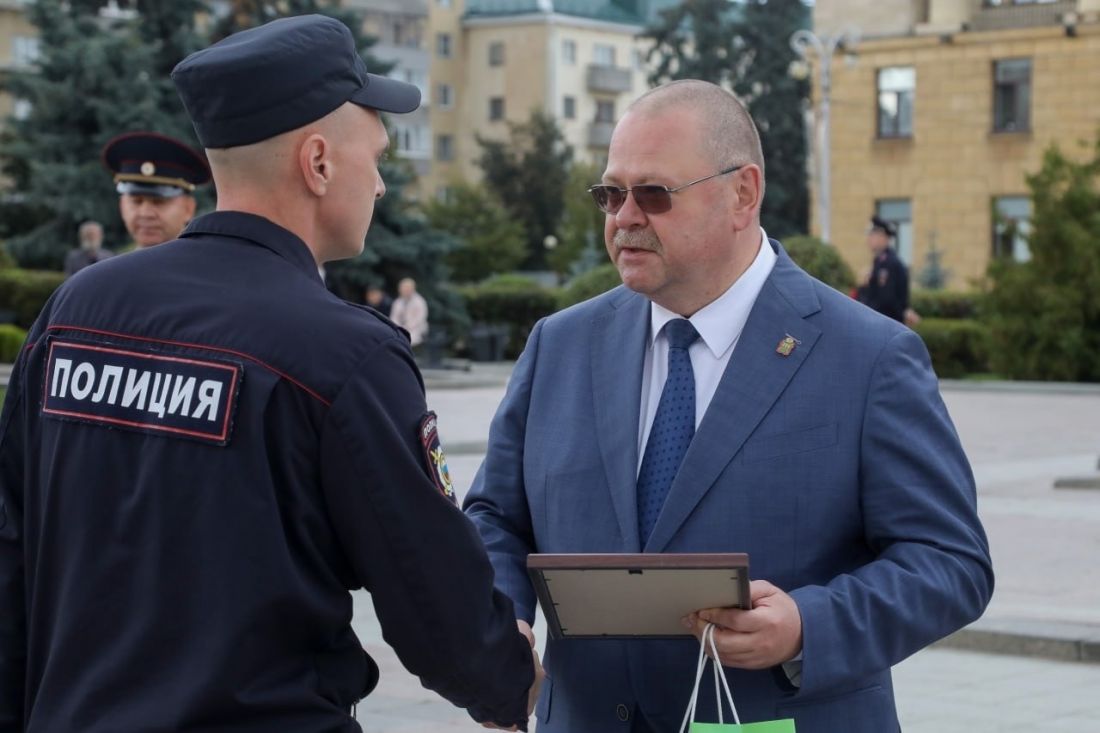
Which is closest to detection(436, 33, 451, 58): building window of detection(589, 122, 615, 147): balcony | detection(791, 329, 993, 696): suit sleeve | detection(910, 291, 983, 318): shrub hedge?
detection(589, 122, 615, 147): balcony

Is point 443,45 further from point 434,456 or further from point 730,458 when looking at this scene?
point 434,456

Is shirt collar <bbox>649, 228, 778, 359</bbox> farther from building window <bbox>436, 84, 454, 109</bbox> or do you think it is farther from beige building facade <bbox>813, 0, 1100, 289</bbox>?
building window <bbox>436, 84, 454, 109</bbox>

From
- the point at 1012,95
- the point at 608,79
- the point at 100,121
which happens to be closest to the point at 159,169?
the point at 100,121

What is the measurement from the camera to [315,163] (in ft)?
9.32

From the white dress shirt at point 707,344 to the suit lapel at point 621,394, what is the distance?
0.03m

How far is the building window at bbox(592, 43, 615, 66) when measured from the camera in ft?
316

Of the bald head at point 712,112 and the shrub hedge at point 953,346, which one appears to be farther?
the shrub hedge at point 953,346

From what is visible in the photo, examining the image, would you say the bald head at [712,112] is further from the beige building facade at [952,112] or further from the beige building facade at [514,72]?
the beige building facade at [514,72]

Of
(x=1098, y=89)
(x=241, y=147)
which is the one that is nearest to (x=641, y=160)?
(x=241, y=147)

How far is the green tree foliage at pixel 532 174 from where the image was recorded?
72.2 meters

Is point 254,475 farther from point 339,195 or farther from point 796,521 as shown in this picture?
point 796,521

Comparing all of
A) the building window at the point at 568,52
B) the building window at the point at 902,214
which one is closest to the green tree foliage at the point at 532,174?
the building window at the point at 568,52

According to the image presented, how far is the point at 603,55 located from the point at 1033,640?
90.0 meters

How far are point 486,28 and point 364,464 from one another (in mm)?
93969
